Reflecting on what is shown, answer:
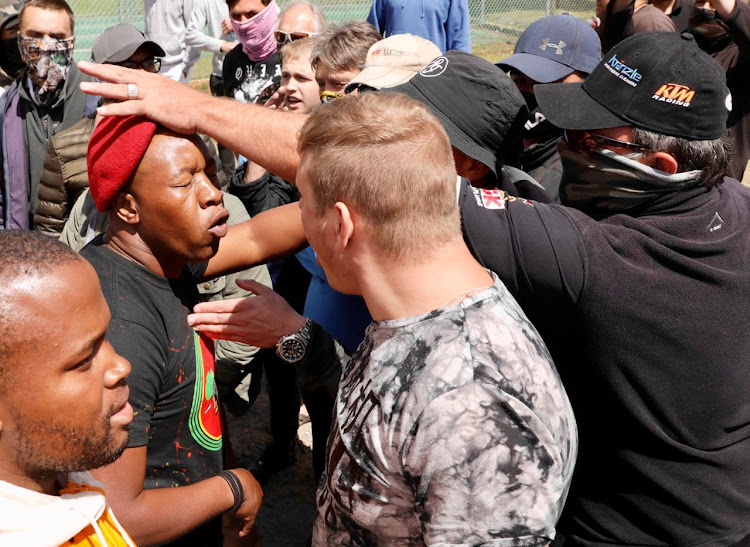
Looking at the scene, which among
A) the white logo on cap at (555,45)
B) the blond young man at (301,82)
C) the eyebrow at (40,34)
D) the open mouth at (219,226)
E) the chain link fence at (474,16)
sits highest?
the open mouth at (219,226)

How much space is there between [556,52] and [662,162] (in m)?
2.01

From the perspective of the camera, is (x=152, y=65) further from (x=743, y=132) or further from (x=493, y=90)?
(x=743, y=132)

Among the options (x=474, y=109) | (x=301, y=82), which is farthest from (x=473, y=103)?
(x=301, y=82)

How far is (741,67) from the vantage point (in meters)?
4.48

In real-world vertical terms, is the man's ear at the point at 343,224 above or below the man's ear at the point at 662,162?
above

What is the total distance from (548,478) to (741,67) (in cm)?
402

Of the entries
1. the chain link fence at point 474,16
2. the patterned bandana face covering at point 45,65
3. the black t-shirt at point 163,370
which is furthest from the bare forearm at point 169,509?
the chain link fence at point 474,16

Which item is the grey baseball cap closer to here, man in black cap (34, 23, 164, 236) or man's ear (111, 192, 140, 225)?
man in black cap (34, 23, 164, 236)

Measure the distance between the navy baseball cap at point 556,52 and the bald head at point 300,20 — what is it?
1783 mm

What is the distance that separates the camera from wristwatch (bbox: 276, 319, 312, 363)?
2.42m

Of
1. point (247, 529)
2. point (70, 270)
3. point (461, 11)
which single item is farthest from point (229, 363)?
point (461, 11)

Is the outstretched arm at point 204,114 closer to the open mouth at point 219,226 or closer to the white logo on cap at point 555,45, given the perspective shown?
the open mouth at point 219,226

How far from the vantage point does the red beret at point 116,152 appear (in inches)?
83.5

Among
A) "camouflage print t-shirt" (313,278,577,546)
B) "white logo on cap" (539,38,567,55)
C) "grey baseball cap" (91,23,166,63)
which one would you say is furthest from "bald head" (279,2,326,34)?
"camouflage print t-shirt" (313,278,577,546)
